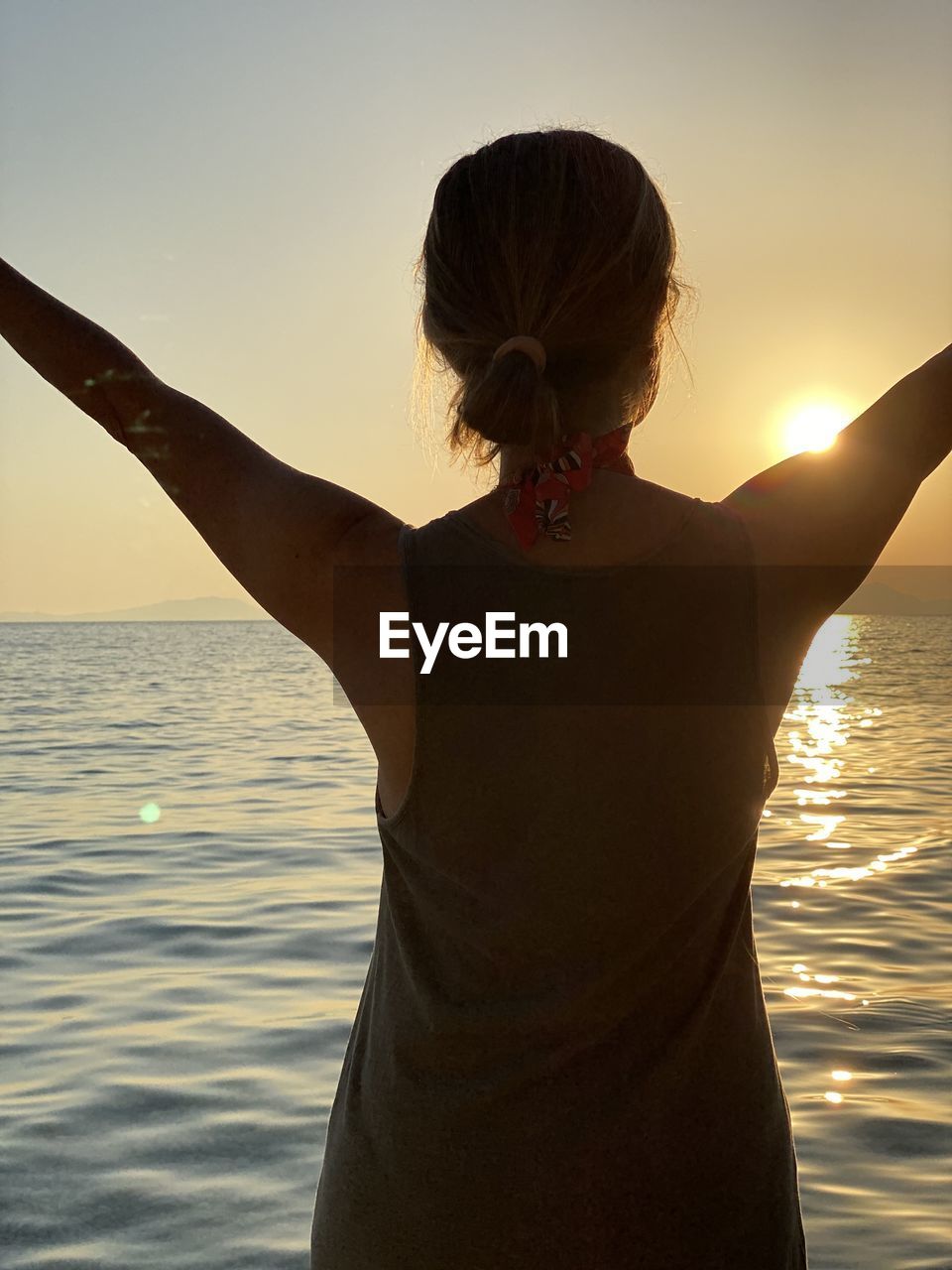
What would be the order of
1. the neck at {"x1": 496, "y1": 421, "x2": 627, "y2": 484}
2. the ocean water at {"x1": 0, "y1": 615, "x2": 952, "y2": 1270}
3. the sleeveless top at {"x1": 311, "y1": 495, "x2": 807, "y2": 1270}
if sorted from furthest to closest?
1. the ocean water at {"x1": 0, "y1": 615, "x2": 952, "y2": 1270}
2. the neck at {"x1": 496, "y1": 421, "x2": 627, "y2": 484}
3. the sleeveless top at {"x1": 311, "y1": 495, "x2": 807, "y2": 1270}

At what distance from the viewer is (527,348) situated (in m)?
1.25

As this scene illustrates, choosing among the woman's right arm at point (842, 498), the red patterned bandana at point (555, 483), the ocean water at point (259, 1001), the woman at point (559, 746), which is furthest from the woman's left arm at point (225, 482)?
the ocean water at point (259, 1001)

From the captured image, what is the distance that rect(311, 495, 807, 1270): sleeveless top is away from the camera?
117cm

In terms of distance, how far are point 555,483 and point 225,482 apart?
13.0 inches

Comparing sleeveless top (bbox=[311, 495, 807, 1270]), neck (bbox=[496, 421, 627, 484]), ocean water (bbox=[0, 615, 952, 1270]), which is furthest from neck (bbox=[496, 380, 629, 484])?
ocean water (bbox=[0, 615, 952, 1270])

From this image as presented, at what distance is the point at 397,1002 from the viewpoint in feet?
4.10

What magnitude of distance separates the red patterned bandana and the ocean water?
9.63 ft

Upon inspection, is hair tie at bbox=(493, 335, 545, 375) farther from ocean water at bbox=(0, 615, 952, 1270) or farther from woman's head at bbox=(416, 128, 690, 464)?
ocean water at bbox=(0, 615, 952, 1270)

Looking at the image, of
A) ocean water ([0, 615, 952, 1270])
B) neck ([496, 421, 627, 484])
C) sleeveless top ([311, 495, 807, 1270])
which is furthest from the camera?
ocean water ([0, 615, 952, 1270])

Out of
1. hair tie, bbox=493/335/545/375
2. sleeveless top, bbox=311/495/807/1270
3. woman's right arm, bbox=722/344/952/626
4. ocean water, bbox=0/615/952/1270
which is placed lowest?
ocean water, bbox=0/615/952/1270

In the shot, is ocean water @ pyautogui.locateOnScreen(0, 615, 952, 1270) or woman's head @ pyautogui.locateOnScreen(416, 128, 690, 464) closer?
woman's head @ pyautogui.locateOnScreen(416, 128, 690, 464)

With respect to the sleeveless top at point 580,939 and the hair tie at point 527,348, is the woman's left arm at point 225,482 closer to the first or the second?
the sleeveless top at point 580,939

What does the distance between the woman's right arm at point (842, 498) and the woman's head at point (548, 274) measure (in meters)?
0.20

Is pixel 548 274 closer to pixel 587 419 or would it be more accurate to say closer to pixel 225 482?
pixel 587 419
